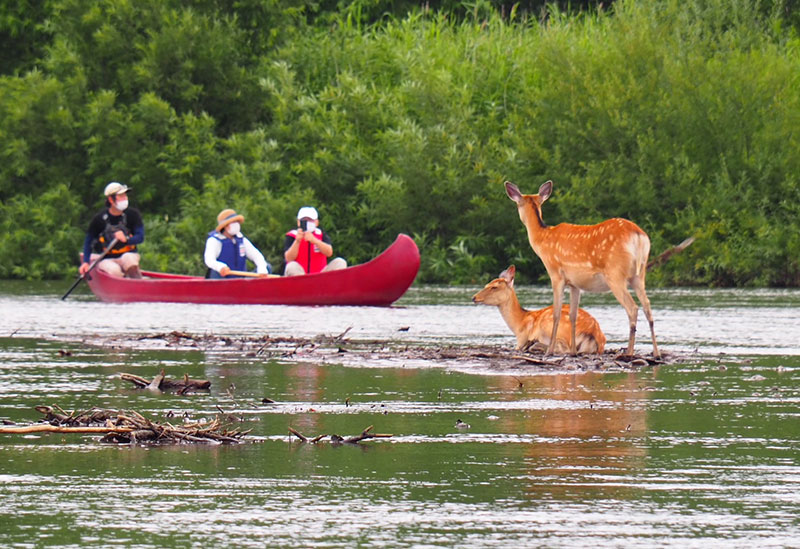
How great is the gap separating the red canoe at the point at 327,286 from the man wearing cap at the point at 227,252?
0.41m

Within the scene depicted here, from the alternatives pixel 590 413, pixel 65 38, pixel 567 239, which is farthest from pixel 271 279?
pixel 65 38

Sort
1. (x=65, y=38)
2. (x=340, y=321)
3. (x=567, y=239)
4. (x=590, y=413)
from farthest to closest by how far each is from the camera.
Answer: (x=65, y=38), (x=340, y=321), (x=567, y=239), (x=590, y=413)

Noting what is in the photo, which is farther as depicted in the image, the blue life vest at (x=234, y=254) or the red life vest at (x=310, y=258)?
the red life vest at (x=310, y=258)

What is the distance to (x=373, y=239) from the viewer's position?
37031 millimetres

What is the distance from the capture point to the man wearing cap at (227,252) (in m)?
24.2

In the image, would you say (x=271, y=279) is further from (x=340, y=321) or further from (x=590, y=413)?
(x=590, y=413)

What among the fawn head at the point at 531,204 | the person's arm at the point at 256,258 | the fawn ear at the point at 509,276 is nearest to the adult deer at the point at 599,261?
the fawn head at the point at 531,204

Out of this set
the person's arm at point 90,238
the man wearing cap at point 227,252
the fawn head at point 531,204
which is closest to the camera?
the fawn head at point 531,204

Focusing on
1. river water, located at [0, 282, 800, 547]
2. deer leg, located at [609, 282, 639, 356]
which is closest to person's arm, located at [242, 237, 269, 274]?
river water, located at [0, 282, 800, 547]

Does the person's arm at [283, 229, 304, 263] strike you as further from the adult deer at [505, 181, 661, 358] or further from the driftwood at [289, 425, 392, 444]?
the driftwood at [289, 425, 392, 444]

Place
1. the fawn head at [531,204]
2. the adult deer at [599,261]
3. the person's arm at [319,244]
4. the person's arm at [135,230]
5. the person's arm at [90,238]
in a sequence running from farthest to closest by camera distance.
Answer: the person's arm at [135,230] → the person's arm at [90,238] → the person's arm at [319,244] → the fawn head at [531,204] → the adult deer at [599,261]

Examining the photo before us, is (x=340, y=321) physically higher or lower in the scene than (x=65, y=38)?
lower

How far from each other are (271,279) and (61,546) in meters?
17.7

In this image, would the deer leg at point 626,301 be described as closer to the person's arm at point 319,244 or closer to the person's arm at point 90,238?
the person's arm at point 319,244
